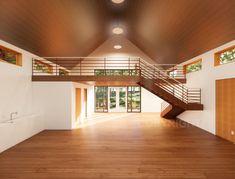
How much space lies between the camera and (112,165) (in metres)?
3.58

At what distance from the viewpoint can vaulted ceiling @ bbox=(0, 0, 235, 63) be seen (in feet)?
13.9

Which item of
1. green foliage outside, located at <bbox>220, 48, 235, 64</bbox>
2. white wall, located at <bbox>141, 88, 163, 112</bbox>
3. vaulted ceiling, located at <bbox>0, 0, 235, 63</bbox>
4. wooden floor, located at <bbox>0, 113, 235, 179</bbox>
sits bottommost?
wooden floor, located at <bbox>0, 113, 235, 179</bbox>

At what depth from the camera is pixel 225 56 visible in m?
5.65

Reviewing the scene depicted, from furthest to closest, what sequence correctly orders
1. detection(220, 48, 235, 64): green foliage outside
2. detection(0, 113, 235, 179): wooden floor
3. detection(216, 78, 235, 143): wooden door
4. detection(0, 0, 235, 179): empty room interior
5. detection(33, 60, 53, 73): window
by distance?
detection(33, 60, 53, 73): window, detection(220, 48, 235, 64): green foliage outside, detection(216, 78, 235, 143): wooden door, detection(0, 0, 235, 179): empty room interior, detection(0, 113, 235, 179): wooden floor

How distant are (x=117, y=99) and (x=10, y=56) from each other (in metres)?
8.65

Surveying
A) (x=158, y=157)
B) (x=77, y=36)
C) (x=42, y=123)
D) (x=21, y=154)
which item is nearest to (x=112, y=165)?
(x=158, y=157)

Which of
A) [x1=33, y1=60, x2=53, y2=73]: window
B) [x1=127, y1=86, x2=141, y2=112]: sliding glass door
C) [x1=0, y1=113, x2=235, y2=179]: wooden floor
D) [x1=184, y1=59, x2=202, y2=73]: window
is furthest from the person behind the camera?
[x1=127, y1=86, x2=141, y2=112]: sliding glass door

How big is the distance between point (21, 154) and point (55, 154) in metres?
0.94

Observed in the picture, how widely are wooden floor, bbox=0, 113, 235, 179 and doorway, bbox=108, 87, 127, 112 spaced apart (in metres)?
7.05

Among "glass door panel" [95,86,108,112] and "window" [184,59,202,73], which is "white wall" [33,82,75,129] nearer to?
"glass door panel" [95,86,108,112]

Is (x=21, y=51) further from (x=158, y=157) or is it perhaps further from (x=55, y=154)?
(x=158, y=157)

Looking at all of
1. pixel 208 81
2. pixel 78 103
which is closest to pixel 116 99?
pixel 78 103

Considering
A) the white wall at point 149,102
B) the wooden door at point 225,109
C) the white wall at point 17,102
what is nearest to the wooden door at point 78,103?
the white wall at point 17,102

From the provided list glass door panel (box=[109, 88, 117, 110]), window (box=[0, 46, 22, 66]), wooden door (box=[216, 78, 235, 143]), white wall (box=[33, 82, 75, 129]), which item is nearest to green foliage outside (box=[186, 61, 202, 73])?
wooden door (box=[216, 78, 235, 143])
